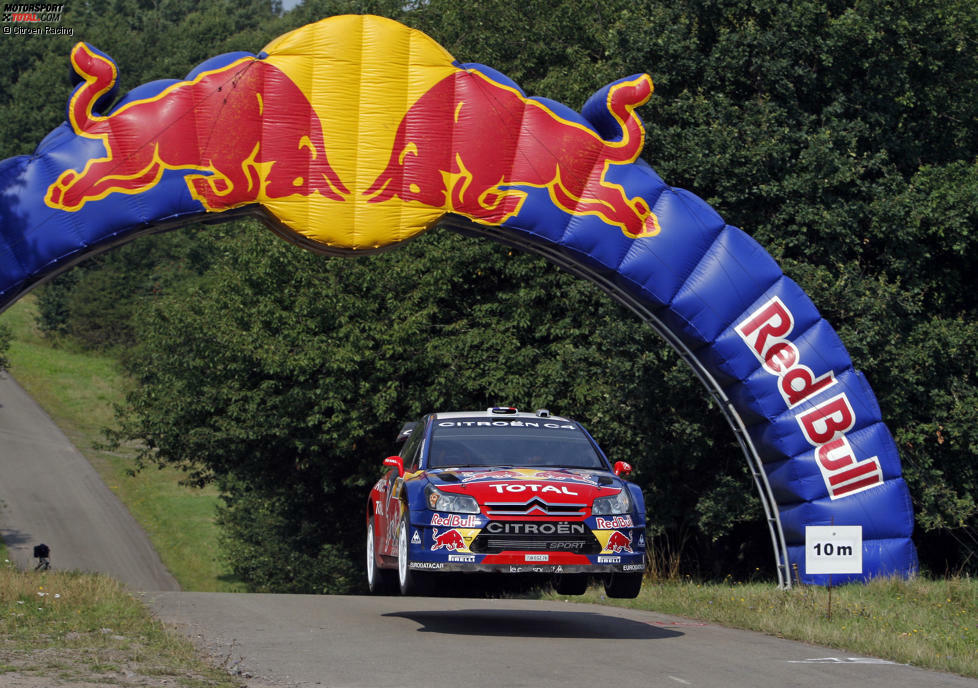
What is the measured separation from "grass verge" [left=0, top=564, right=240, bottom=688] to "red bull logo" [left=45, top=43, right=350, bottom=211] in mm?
4914

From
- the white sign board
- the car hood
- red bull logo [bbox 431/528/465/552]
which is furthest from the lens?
the white sign board

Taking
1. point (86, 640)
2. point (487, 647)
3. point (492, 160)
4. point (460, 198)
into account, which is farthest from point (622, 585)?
point (492, 160)

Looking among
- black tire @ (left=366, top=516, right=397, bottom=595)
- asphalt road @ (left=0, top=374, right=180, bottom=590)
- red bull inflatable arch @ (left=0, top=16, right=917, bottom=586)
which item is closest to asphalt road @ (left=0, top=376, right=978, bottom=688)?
black tire @ (left=366, top=516, right=397, bottom=595)

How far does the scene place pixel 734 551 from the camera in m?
27.5

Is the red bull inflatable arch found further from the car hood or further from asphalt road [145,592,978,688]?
the car hood

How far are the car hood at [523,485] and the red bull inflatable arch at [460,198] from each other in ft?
18.4

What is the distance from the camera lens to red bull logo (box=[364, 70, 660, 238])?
16.9 m

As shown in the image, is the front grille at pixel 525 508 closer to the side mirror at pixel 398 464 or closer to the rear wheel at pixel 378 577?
the side mirror at pixel 398 464

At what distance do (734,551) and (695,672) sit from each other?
58.8 feet

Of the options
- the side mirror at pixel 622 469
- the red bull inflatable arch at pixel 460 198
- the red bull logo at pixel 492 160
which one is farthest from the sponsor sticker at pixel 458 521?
the red bull logo at pixel 492 160

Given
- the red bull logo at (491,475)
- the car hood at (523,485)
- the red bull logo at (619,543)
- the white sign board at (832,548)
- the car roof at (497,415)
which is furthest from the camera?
the white sign board at (832,548)

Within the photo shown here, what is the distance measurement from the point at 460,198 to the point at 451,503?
6.44 m

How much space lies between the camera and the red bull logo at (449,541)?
11.4 meters

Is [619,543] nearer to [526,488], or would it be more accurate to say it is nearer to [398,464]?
[526,488]
